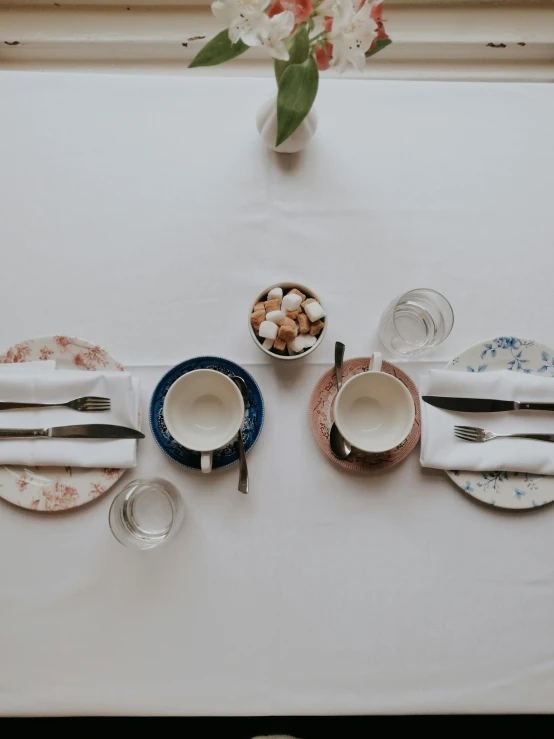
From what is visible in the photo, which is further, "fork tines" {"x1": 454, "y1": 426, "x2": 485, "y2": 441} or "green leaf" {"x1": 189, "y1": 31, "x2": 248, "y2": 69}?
"fork tines" {"x1": 454, "y1": 426, "x2": 485, "y2": 441}

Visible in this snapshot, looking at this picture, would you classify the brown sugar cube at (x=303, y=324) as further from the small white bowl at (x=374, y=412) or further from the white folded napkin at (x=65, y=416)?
the white folded napkin at (x=65, y=416)

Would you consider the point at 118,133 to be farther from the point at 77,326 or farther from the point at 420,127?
the point at 420,127

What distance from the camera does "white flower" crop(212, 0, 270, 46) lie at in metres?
0.53

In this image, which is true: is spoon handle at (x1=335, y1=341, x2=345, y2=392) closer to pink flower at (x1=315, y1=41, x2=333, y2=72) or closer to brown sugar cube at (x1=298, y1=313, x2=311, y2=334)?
brown sugar cube at (x1=298, y1=313, x2=311, y2=334)

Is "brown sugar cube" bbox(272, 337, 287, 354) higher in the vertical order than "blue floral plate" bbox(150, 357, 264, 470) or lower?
higher

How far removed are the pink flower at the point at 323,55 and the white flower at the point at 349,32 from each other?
21 mm

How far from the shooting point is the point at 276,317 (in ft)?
2.27

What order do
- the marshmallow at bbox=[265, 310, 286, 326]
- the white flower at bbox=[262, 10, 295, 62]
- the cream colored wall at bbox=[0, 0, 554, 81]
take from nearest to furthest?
1. the white flower at bbox=[262, 10, 295, 62]
2. the marshmallow at bbox=[265, 310, 286, 326]
3. the cream colored wall at bbox=[0, 0, 554, 81]

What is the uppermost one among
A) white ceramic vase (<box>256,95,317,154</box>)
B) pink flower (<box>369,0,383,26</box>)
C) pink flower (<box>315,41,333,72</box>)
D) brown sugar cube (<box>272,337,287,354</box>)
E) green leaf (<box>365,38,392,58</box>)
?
pink flower (<box>369,0,383,26</box>)

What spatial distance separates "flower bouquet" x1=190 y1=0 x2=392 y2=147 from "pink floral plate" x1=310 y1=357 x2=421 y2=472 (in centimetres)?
34

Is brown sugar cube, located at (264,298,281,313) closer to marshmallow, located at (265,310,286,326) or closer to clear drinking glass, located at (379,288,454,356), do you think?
marshmallow, located at (265,310,286,326)

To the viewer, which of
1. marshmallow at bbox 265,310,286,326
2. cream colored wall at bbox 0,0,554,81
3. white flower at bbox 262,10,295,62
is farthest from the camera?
cream colored wall at bbox 0,0,554,81

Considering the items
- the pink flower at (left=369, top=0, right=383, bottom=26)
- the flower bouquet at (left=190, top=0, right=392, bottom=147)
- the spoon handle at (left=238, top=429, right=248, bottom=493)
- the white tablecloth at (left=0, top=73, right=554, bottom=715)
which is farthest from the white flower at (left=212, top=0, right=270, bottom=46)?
the spoon handle at (left=238, top=429, right=248, bottom=493)

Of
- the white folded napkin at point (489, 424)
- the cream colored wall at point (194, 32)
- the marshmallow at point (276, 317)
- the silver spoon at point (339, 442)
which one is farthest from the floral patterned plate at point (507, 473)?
the cream colored wall at point (194, 32)
